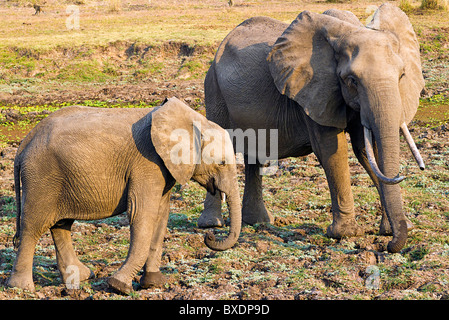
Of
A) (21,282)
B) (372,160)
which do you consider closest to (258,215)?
(372,160)

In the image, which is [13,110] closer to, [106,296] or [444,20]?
[106,296]

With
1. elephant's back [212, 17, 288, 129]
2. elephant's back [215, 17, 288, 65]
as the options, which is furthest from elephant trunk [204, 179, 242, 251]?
elephant's back [215, 17, 288, 65]

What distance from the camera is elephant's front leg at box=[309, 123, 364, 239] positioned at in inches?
284

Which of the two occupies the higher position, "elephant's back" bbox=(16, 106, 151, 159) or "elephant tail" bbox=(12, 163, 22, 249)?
"elephant's back" bbox=(16, 106, 151, 159)

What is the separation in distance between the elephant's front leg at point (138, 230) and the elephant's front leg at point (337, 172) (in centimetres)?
220

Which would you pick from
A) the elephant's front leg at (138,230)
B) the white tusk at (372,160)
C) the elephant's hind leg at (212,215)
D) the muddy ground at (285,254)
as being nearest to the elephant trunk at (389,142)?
the white tusk at (372,160)

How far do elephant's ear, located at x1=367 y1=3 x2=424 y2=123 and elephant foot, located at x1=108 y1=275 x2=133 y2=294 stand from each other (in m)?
3.13

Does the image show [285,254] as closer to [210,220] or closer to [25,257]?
[210,220]

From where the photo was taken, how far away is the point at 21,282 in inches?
235

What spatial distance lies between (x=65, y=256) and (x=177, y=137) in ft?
5.02

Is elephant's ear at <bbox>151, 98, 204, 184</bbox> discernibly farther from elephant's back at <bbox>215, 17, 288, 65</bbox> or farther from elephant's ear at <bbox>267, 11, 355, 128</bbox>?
elephant's back at <bbox>215, 17, 288, 65</bbox>

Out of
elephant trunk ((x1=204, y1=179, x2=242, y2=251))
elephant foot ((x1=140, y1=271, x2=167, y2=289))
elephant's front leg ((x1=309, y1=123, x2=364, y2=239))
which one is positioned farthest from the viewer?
elephant's front leg ((x1=309, y1=123, x2=364, y2=239))

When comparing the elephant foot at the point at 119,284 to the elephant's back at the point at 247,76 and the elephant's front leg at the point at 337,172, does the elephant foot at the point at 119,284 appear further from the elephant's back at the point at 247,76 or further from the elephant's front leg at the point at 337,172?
the elephant's back at the point at 247,76

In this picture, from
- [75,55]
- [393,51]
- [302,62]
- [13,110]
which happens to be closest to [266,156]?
[302,62]
